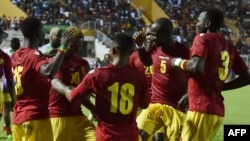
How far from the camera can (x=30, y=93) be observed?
801 centimetres

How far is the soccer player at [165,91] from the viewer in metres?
→ 9.75

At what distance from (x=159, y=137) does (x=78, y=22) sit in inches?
1384

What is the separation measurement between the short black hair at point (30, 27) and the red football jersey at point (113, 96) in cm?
152

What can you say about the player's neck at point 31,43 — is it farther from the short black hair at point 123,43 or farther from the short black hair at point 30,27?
the short black hair at point 123,43

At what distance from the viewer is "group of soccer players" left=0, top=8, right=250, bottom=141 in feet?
22.1

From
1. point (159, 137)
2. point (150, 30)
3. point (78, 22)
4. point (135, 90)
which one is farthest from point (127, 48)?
point (78, 22)

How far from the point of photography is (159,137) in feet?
33.3

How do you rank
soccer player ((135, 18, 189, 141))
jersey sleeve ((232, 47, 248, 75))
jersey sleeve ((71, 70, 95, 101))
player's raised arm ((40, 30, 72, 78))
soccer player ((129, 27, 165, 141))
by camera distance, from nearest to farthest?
1. jersey sleeve ((71, 70, 95, 101))
2. player's raised arm ((40, 30, 72, 78))
3. jersey sleeve ((232, 47, 248, 75))
4. soccer player ((135, 18, 189, 141))
5. soccer player ((129, 27, 165, 141))

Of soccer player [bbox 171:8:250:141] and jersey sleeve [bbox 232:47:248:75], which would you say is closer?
soccer player [bbox 171:8:250:141]

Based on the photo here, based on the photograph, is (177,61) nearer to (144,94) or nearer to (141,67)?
(144,94)

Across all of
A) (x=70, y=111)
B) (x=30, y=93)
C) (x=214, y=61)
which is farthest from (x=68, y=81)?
(x=214, y=61)

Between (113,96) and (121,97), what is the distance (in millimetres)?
87

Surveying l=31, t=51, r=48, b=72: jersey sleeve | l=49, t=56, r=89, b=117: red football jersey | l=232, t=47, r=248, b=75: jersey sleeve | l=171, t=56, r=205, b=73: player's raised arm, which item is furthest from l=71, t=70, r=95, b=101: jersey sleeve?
l=232, t=47, r=248, b=75: jersey sleeve

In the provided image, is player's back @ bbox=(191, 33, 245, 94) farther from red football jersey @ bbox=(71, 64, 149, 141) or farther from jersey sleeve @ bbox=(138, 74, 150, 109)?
red football jersey @ bbox=(71, 64, 149, 141)
